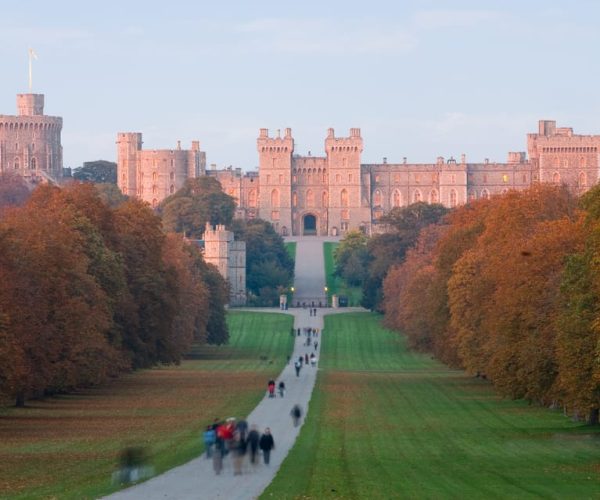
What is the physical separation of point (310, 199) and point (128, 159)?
2037cm

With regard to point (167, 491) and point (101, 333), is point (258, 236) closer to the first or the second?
point (101, 333)

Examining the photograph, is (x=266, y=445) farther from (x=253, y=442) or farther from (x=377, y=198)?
(x=377, y=198)

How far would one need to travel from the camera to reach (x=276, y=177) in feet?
566

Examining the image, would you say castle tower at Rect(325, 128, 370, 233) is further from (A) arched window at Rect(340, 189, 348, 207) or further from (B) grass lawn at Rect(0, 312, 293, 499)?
(B) grass lawn at Rect(0, 312, 293, 499)

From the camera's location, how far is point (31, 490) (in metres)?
25.5

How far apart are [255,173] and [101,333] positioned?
135262 mm

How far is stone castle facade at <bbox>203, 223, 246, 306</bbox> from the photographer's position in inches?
4818

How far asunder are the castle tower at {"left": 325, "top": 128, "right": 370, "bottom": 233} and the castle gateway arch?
251cm

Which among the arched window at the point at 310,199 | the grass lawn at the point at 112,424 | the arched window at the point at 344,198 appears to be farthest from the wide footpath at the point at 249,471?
the arched window at the point at 310,199

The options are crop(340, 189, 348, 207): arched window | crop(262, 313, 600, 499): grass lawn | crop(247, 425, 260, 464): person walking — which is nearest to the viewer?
crop(262, 313, 600, 499): grass lawn

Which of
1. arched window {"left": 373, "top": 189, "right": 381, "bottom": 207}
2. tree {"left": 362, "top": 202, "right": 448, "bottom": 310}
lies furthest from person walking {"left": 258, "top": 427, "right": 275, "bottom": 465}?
arched window {"left": 373, "top": 189, "right": 381, "bottom": 207}

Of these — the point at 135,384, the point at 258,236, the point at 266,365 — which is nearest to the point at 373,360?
the point at 266,365

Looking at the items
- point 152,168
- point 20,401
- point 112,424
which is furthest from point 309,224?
point 112,424

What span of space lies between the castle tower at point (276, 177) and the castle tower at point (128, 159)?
14.3 m
